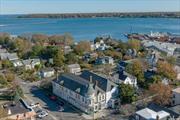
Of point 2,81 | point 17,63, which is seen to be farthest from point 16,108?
point 17,63

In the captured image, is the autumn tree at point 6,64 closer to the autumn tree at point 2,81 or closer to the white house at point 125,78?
the autumn tree at point 2,81

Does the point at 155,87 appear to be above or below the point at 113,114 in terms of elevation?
above

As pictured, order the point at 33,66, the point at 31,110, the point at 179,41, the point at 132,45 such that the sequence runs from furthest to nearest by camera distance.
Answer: the point at 179,41
the point at 132,45
the point at 33,66
the point at 31,110

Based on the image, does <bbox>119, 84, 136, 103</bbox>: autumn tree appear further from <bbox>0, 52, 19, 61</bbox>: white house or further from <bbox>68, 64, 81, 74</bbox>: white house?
<bbox>0, 52, 19, 61</bbox>: white house

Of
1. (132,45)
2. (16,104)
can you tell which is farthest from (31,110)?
(132,45)

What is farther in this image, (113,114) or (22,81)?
(22,81)

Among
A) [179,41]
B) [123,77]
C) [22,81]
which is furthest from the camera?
[179,41]

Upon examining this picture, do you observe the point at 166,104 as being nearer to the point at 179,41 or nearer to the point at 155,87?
the point at 155,87
